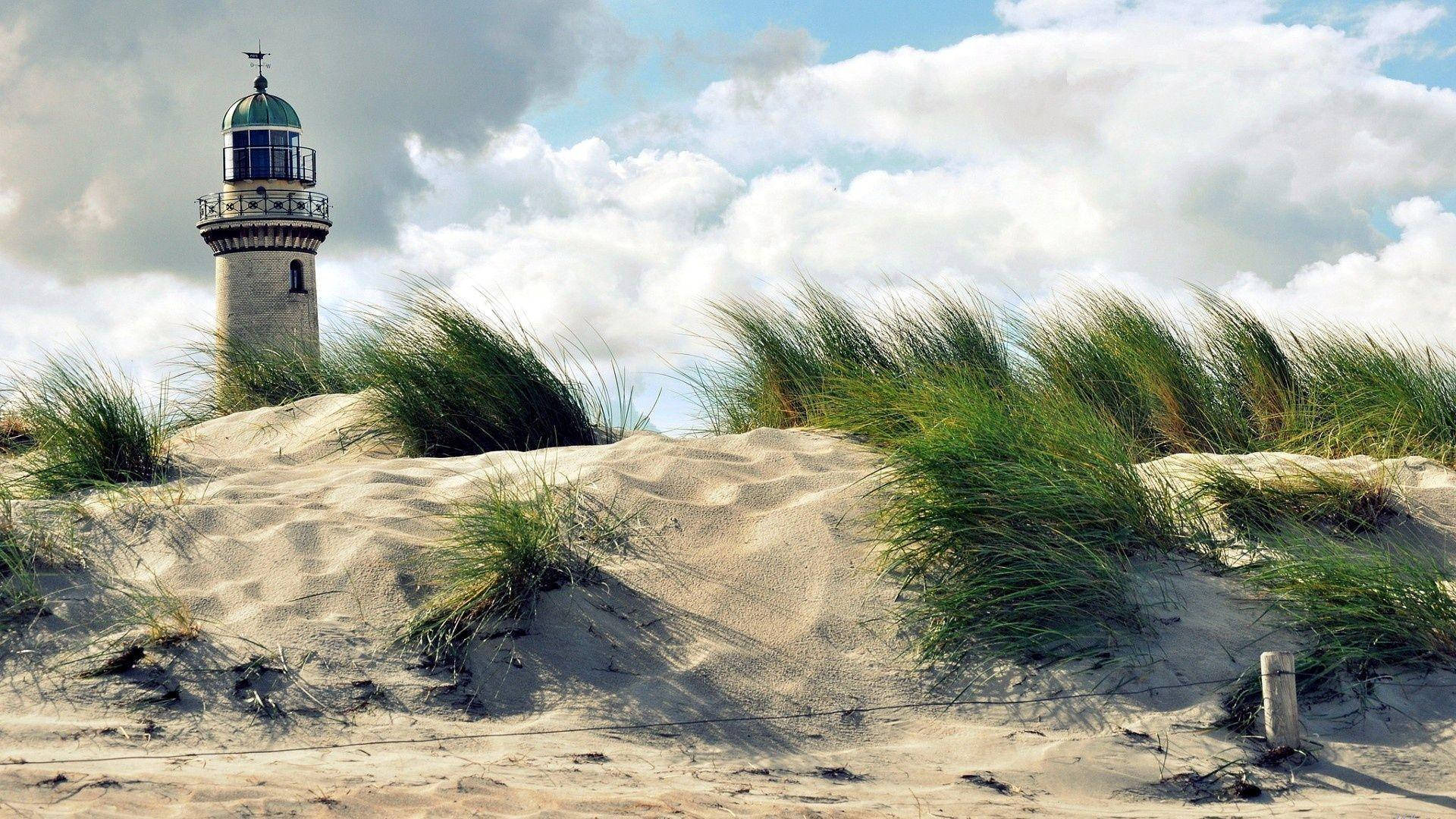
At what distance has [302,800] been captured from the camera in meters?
2.58

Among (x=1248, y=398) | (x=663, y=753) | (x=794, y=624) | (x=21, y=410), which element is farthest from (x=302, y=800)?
(x=1248, y=398)

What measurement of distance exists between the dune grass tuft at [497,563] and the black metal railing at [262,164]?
20368mm

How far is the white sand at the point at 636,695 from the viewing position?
111 inches

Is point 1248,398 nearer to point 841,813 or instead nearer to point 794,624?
point 794,624

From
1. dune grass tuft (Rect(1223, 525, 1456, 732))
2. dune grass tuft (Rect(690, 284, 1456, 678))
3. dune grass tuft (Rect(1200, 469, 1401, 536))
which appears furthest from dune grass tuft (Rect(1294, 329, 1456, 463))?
dune grass tuft (Rect(1223, 525, 1456, 732))

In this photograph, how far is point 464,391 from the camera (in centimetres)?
559

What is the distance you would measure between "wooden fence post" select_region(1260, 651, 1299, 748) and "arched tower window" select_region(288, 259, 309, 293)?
851 inches

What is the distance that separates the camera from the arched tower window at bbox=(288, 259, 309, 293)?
2220cm

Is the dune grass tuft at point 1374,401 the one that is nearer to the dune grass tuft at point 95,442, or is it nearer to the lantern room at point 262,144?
the dune grass tuft at point 95,442

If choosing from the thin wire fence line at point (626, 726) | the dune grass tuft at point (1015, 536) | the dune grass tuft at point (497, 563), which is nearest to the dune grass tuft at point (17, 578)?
the thin wire fence line at point (626, 726)

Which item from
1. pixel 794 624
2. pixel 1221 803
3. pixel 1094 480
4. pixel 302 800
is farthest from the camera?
pixel 1094 480

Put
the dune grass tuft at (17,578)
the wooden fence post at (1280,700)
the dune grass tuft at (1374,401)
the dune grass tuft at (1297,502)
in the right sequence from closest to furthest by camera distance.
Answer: the wooden fence post at (1280,700)
the dune grass tuft at (17,578)
the dune grass tuft at (1297,502)
the dune grass tuft at (1374,401)

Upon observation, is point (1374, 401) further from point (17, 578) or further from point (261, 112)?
point (261, 112)

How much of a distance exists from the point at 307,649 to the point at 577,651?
81 centimetres
